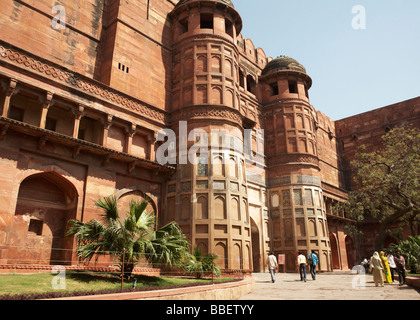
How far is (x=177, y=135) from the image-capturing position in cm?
1928

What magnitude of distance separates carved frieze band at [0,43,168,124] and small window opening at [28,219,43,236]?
6309mm

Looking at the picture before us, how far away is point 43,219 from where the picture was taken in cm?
1362


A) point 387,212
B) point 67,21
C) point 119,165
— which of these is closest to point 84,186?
point 119,165

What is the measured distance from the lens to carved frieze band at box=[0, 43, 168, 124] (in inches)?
527

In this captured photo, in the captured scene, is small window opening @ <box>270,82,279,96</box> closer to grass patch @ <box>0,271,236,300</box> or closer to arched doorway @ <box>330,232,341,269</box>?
arched doorway @ <box>330,232,341,269</box>

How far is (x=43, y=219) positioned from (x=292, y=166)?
18251 millimetres

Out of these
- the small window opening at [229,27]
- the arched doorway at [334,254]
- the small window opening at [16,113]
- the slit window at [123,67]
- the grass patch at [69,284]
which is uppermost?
the small window opening at [229,27]

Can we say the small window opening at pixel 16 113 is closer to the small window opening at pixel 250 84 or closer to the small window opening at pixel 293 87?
the small window opening at pixel 250 84

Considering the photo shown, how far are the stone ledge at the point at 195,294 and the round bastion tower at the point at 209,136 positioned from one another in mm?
5329

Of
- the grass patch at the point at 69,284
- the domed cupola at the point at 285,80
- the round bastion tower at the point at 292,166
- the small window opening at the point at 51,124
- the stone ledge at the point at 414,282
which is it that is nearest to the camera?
the grass patch at the point at 69,284

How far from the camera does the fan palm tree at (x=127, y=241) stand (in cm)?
948

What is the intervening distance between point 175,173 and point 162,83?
6086 millimetres

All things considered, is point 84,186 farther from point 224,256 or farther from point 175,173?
point 224,256

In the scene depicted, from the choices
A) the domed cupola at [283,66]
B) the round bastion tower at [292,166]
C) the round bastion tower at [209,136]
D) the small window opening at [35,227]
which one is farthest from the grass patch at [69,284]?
the domed cupola at [283,66]
